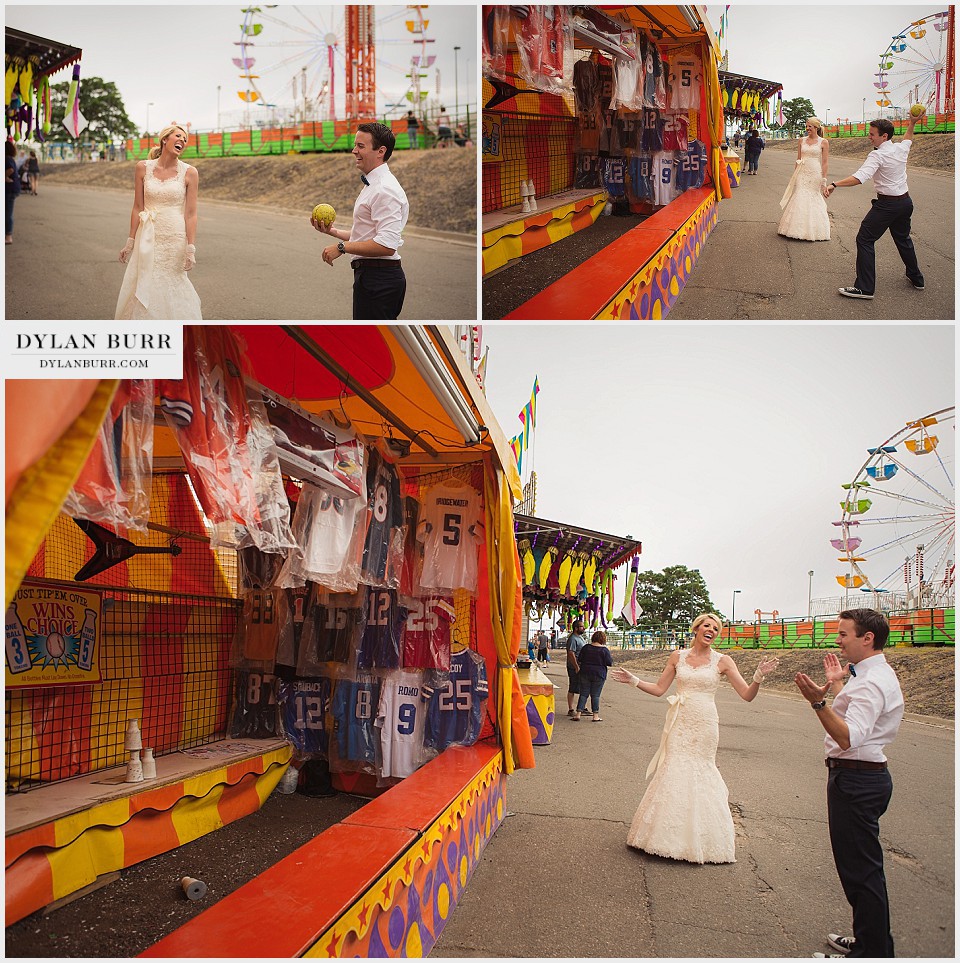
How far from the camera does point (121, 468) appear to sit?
2891 mm

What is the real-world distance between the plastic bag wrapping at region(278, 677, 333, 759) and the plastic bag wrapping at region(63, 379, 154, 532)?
3.75 m

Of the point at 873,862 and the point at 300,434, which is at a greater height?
the point at 300,434

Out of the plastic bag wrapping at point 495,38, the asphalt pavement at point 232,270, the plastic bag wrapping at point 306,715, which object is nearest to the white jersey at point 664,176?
the asphalt pavement at point 232,270

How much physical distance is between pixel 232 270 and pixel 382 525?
9561 mm

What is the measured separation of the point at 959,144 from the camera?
4.48 metres

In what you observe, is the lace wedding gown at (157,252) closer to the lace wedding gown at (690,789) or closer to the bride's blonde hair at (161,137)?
the bride's blonde hair at (161,137)

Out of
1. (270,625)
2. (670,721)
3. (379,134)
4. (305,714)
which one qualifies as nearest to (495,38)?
(379,134)

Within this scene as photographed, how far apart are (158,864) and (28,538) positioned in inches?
134

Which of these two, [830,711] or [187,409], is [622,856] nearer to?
[830,711]

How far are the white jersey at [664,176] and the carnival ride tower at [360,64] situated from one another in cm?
1416

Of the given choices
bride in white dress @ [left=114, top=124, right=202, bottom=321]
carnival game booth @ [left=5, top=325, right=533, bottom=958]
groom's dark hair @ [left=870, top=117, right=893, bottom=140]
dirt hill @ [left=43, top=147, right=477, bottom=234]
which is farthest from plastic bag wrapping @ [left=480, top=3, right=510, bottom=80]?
dirt hill @ [left=43, top=147, right=477, bottom=234]

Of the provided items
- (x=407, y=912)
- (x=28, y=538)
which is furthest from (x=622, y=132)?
(x=28, y=538)

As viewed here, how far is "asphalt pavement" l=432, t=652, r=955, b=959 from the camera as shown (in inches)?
167

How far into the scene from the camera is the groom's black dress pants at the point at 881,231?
786 centimetres
